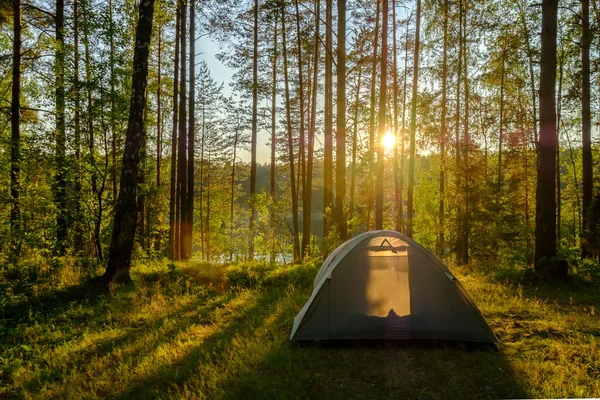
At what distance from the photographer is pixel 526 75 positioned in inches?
703

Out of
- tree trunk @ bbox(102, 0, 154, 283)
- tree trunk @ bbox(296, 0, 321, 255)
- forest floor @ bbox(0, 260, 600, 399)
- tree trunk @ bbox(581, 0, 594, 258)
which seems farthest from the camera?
tree trunk @ bbox(296, 0, 321, 255)

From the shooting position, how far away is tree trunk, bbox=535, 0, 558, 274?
831cm

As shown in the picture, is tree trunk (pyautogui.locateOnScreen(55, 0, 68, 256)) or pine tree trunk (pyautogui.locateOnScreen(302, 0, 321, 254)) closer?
tree trunk (pyautogui.locateOnScreen(55, 0, 68, 256))

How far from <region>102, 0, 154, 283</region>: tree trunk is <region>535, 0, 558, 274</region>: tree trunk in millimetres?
9913

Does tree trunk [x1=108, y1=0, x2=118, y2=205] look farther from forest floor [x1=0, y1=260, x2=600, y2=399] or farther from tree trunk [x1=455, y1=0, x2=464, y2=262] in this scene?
tree trunk [x1=455, y1=0, x2=464, y2=262]

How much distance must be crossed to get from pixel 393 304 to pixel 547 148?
21.2 ft

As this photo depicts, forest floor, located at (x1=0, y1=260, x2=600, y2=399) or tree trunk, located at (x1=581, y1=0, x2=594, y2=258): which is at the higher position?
tree trunk, located at (x1=581, y1=0, x2=594, y2=258)

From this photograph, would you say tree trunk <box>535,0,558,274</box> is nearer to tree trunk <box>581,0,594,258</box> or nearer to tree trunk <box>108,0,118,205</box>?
tree trunk <box>581,0,594,258</box>

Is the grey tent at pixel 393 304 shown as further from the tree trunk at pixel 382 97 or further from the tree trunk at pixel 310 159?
the tree trunk at pixel 310 159

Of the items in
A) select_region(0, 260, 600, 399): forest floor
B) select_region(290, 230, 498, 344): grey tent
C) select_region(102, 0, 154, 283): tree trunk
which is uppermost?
select_region(102, 0, 154, 283): tree trunk

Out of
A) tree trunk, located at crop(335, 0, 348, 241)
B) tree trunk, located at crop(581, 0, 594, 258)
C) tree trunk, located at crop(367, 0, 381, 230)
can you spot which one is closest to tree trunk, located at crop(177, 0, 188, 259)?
tree trunk, located at crop(335, 0, 348, 241)

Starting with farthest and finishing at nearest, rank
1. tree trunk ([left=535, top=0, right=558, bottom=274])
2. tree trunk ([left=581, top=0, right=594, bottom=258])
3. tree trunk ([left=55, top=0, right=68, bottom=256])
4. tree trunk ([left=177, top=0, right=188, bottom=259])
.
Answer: tree trunk ([left=177, top=0, right=188, bottom=259]) < tree trunk ([left=581, top=0, right=594, bottom=258]) < tree trunk ([left=55, top=0, right=68, bottom=256]) < tree trunk ([left=535, top=0, right=558, bottom=274])

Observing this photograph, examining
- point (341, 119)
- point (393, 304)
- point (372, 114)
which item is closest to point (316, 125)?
point (372, 114)

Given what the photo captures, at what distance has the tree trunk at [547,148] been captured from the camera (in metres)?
8.31
